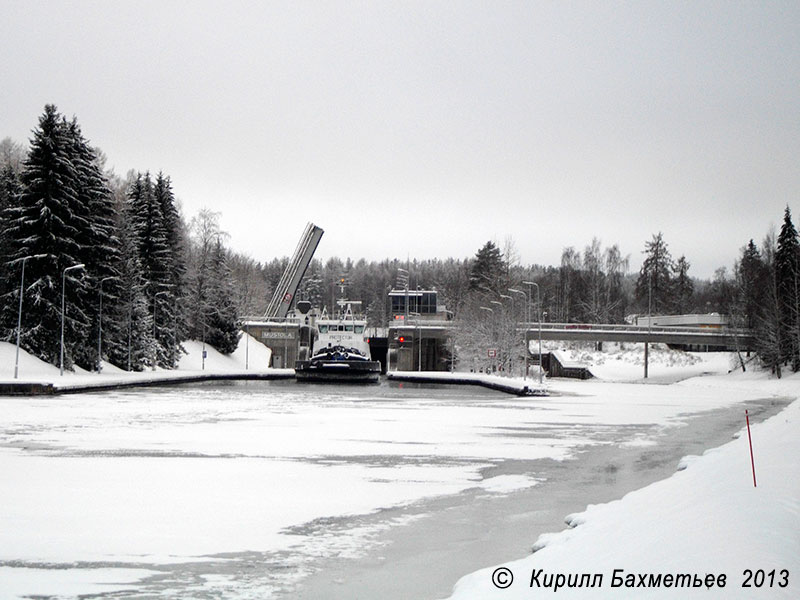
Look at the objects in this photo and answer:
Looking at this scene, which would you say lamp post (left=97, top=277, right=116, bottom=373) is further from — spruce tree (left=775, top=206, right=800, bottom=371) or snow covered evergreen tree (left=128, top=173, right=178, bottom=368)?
spruce tree (left=775, top=206, right=800, bottom=371)

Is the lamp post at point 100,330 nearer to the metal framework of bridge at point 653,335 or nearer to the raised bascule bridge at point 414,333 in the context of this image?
the raised bascule bridge at point 414,333

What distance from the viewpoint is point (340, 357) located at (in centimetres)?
6475

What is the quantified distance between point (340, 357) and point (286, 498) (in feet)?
176

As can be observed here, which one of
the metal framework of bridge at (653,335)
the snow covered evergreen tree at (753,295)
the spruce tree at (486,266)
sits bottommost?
the metal framework of bridge at (653,335)

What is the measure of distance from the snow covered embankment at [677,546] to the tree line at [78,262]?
38.8m

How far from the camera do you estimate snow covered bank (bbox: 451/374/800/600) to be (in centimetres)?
569

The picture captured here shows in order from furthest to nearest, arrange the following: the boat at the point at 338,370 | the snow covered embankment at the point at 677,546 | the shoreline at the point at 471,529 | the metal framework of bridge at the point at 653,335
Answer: the metal framework of bridge at the point at 653,335, the boat at the point at 338,370, the shoreline at the point at 471,529, the snow covered embankment at the point at 677,546

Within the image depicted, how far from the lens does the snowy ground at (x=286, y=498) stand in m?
7.09

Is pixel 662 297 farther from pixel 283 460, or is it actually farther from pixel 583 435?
pixel 283 460

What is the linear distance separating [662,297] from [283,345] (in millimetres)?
57033

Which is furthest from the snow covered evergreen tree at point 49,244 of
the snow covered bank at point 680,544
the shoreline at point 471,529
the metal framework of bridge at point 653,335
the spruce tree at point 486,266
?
the spruce tree at point 486,266

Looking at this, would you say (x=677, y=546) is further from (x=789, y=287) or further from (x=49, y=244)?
(x=789, y=287)

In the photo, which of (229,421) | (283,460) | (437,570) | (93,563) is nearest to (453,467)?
(283,460)

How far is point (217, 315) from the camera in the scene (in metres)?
80.6
